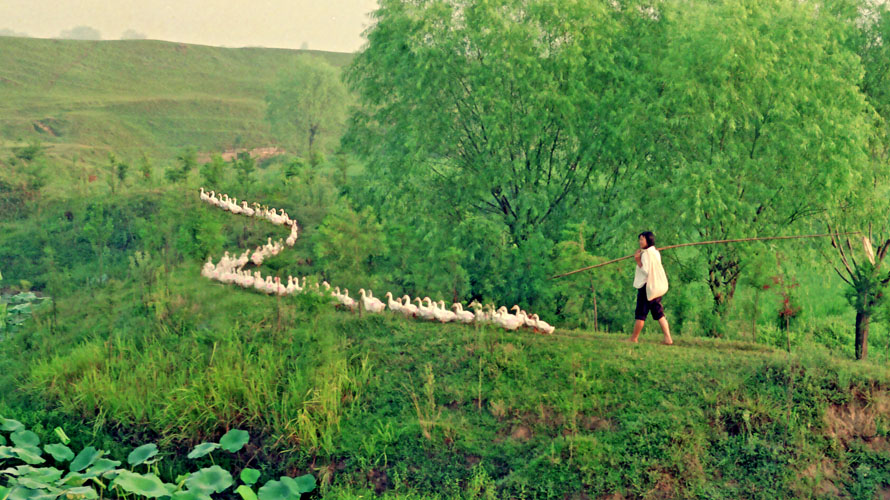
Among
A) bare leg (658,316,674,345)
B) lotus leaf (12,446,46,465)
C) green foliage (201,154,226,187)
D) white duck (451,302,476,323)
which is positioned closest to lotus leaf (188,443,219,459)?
lotus leaf (12,446,46,465)

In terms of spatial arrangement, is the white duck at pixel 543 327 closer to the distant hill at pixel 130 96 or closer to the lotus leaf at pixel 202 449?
the lotus leaf at pixel 202 449

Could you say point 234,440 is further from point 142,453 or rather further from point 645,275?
point 645,275

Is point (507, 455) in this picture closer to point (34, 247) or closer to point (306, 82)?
point (34, 247)

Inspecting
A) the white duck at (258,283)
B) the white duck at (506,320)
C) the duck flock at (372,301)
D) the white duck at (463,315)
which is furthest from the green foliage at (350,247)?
the white duck at (506,320)

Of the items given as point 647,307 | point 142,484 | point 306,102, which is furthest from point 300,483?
point 306,102

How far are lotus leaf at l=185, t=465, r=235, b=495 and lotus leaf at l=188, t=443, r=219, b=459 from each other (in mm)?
257

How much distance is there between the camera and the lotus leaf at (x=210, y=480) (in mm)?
9211

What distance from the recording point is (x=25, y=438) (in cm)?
1102

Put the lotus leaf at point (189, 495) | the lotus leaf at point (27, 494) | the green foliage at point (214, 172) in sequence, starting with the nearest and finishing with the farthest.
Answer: the lotus leaf at point (27, 494) < the lotus leaf at point (189, 495) < the green foliage at point (214, 172)

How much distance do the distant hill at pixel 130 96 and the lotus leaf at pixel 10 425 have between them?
104 feet

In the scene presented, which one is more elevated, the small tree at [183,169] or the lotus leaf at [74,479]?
the small tree at [183,169]

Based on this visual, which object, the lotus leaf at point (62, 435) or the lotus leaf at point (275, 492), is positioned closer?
the lotus leaf at point (275, 492)

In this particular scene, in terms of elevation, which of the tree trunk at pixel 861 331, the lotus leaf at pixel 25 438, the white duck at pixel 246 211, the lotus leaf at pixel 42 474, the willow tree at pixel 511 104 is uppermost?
the willow tree at pixel 511 104

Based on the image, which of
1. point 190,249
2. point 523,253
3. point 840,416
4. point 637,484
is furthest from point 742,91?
point 190,249
